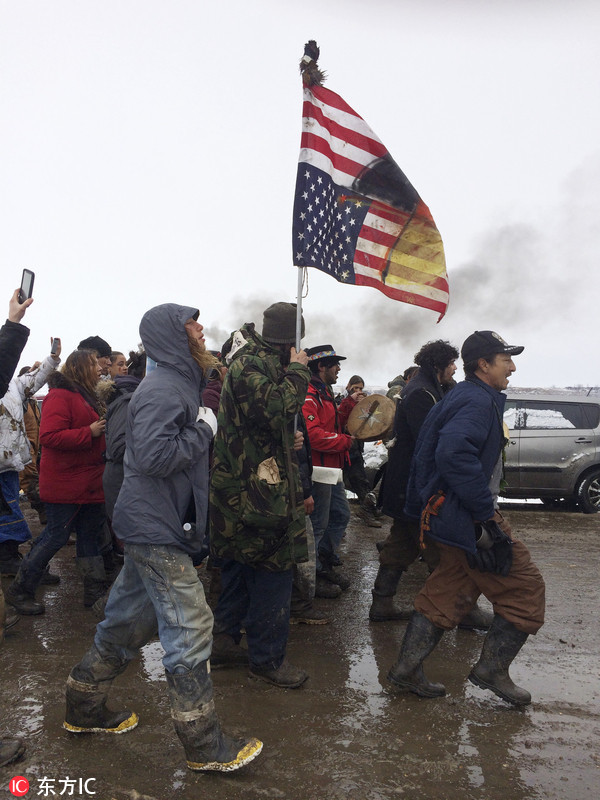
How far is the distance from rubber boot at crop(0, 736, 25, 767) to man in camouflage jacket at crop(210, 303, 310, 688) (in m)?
1.25

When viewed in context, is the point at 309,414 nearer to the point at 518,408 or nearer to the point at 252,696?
the point at 252,696

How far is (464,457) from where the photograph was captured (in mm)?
3389

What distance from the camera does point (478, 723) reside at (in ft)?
10.8

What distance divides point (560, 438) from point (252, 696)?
7851 millimetres

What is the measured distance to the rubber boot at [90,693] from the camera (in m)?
2.96

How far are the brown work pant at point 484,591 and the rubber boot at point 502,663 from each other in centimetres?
8

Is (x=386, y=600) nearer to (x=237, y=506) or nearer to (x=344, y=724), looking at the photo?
(x=344, y=724)

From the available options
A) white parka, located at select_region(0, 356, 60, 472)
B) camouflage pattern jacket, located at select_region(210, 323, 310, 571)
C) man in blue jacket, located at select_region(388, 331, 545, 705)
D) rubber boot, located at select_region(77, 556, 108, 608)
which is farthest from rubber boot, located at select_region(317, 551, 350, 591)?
white parka, located at select_region(0, 356, 60, 472)

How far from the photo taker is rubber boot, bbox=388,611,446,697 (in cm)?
359

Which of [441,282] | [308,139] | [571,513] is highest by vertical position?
[308,139]

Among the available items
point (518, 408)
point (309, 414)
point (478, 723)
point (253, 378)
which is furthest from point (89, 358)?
point (518, 408)

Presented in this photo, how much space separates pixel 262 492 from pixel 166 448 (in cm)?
88

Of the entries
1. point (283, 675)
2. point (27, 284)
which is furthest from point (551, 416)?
point (27, 284)

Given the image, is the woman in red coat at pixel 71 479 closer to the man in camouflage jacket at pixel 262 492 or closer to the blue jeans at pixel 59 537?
the blue jeans at pixel 59 537
